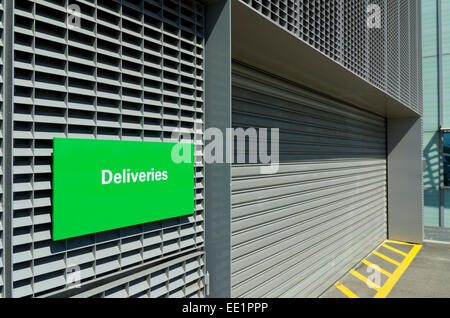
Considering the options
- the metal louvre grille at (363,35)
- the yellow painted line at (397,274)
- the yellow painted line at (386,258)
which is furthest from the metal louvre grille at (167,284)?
the yellow painted line at (386,258)

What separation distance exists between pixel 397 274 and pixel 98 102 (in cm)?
724

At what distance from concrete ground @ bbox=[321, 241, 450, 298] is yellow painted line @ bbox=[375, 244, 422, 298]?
2.3 inches

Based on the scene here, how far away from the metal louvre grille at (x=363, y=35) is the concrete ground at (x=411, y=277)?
146 inches

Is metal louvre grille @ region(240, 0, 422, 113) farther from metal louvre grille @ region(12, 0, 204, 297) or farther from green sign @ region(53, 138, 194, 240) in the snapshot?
green sign @ region(53, 138, 194, 240)

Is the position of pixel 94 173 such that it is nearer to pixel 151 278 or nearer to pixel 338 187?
pixel 151 278

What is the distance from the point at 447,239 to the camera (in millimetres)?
10633

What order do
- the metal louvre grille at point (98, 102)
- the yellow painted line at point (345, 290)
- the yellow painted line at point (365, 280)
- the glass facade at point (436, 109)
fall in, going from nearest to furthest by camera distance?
the metal louvre grille at point (98, 102), the yellow painted line at point (345, 290), the yellow painted line at point (365, 280), the glass facade at point (436, 109)

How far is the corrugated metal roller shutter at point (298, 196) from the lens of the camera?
4512mm

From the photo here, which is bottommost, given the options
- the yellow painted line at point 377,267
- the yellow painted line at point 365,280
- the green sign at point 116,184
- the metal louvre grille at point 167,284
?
the yellow painted line at point 377,267

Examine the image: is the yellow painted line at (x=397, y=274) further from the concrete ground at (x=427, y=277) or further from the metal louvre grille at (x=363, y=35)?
the metal louvre grille at (x=363, y=35)

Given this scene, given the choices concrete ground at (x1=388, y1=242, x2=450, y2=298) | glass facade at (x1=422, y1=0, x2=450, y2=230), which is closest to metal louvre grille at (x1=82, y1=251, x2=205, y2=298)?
concrete ground at (x1=388, y1=242, x2=450, y2=298)

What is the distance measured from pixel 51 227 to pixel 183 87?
145 cm

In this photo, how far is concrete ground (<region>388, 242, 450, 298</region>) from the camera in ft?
20.8
